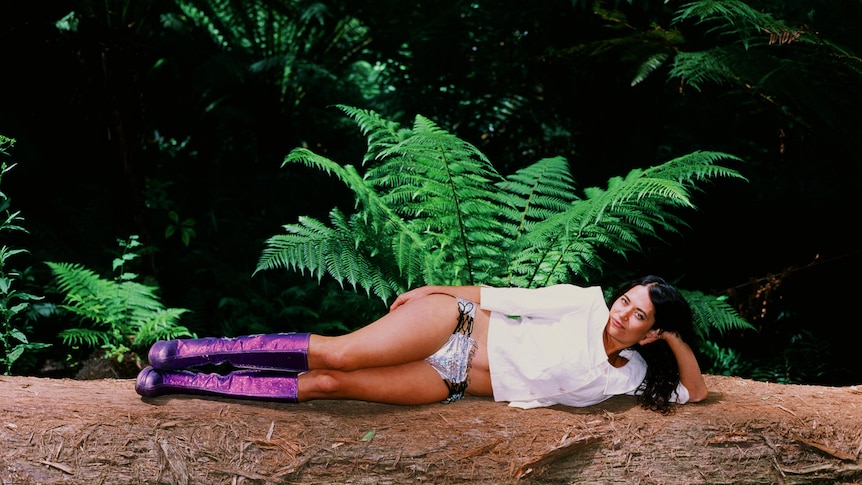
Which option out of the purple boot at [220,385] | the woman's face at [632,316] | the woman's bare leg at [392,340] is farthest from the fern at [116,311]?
the woman's face at [632,316]

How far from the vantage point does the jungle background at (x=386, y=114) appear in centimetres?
388

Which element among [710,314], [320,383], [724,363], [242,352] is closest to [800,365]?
[724,363]

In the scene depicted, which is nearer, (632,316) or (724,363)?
(632,316)

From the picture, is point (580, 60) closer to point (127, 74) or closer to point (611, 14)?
point (611, 14)

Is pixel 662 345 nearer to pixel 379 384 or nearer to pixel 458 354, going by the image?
pixel 458 354

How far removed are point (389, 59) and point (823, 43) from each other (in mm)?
3835

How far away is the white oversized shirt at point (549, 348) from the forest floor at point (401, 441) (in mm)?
82

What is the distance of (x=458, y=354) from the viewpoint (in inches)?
103

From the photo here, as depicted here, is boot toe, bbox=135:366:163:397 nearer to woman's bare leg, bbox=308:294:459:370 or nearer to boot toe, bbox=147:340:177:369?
boot toe, bbox=147:340:177:369

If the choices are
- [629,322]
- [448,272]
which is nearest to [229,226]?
[448,272]

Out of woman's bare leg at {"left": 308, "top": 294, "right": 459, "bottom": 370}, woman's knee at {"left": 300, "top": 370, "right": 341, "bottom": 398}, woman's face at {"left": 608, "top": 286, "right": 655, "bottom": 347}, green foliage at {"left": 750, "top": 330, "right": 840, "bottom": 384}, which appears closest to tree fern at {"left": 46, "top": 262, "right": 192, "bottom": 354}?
woman's knee at {"left": 300, "top": 370, "right": 341, "bottom": 398}

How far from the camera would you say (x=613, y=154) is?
5219mm

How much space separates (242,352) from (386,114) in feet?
11.4

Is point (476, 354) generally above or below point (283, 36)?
below
